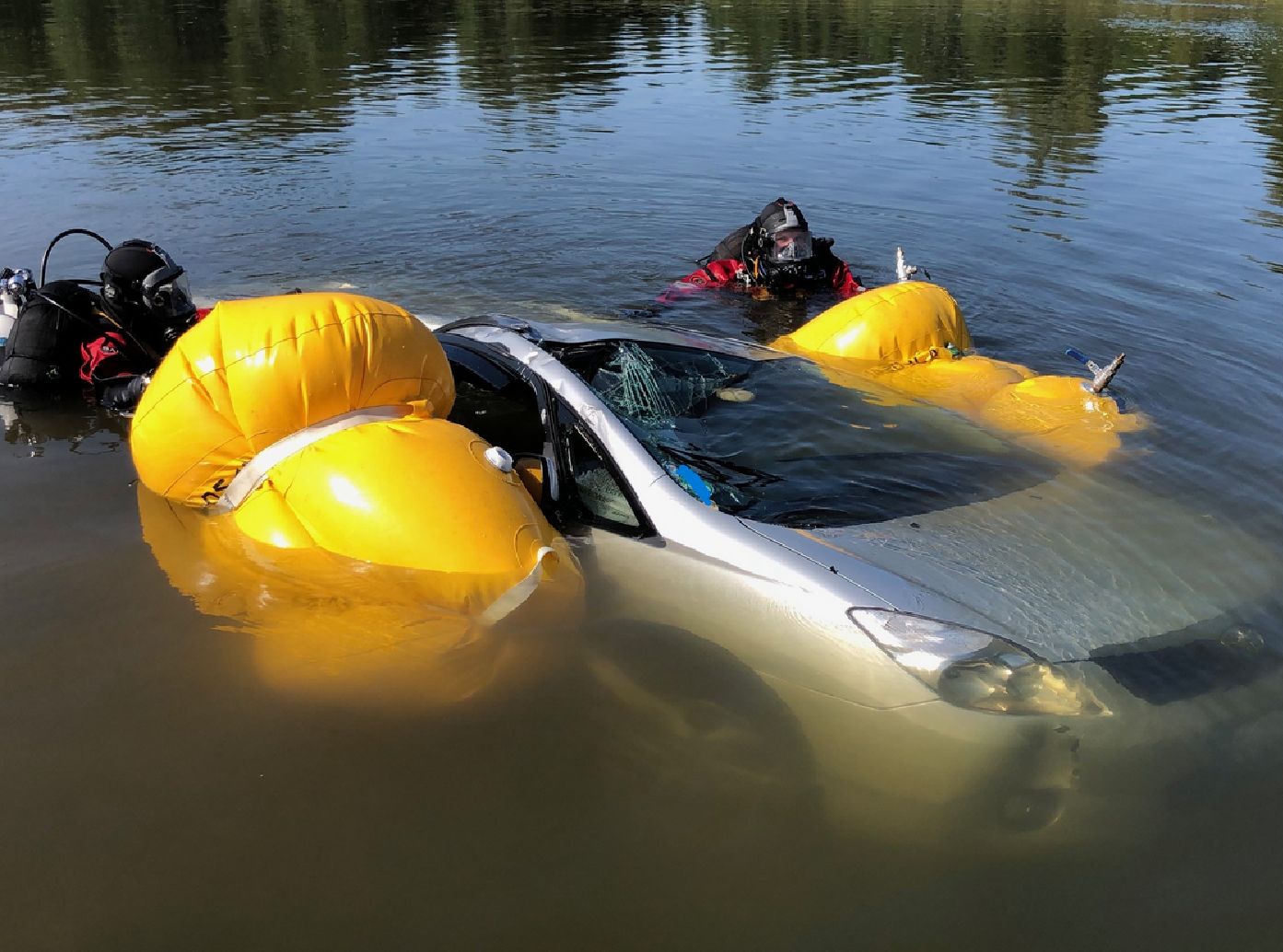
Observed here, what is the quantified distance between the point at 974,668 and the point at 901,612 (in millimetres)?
287

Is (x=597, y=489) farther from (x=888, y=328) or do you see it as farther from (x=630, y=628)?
(x=888, y=328)

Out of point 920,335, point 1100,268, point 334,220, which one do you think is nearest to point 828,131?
point 1100,268

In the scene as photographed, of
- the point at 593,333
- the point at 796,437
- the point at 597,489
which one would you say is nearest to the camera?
the point at 597,489

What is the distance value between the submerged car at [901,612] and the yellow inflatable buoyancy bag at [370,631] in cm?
23

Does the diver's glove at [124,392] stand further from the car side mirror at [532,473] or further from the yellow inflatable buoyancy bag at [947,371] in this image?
the yellow inflatable buoyancy bag at [947,371]

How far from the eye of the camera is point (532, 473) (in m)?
4.29

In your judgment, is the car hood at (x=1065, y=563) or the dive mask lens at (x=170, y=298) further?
the dive mask lens at (x=170, y=298)

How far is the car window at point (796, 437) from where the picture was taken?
490 cm

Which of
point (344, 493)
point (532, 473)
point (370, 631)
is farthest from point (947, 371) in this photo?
point (370, 631)

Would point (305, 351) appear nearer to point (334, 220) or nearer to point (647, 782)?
point (647, 782)

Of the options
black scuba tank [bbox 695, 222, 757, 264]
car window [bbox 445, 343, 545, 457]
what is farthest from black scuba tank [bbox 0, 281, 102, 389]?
black scuba tank [bbox 695, 222, 757, 264]

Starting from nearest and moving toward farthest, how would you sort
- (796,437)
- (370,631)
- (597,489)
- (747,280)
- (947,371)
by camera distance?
(370,631)
(597,489)
(796,437)
(947,371)
(747,280)

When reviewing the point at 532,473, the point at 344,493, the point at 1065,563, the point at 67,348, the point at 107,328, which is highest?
the point at 107,328

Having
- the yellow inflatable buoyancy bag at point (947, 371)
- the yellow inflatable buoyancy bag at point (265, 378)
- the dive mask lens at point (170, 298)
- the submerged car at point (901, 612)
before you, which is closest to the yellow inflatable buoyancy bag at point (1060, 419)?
the yellow inflatable buoyancy bag at point (947, 371)
